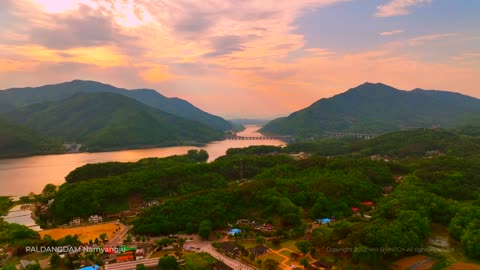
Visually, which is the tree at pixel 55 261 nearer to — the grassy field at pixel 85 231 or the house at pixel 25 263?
the house at pixel 25 263

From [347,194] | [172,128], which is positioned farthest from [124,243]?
[172,128]

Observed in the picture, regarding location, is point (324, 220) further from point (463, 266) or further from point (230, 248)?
point (463, 266)

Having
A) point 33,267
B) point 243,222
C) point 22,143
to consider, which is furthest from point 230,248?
point 22,143

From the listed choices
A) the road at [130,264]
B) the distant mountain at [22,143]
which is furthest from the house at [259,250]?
the distant mountain at [22,143]

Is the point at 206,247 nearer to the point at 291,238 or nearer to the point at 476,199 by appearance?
the point at 291,238

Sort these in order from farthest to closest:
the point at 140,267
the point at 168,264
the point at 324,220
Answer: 1. the point at 324,220
2. the point at 168,264
3. the point at 140,267

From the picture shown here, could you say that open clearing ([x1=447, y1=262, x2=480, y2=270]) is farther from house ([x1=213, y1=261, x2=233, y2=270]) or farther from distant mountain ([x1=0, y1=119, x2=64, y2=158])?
distant mountain ([x1=0, y1=119, x2=64, y2=158])
